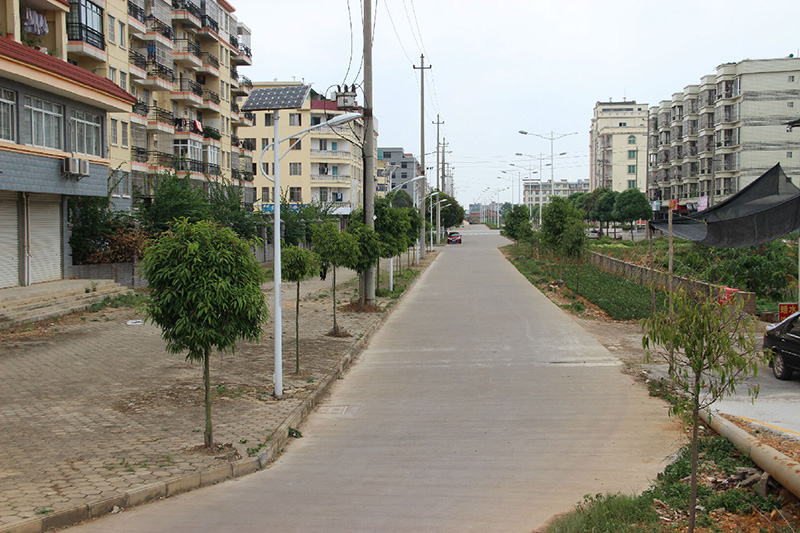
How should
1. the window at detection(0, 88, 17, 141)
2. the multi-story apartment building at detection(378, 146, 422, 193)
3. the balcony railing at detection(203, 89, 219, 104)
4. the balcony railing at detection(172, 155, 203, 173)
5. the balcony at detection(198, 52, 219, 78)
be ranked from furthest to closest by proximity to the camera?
the multi-story apartment building at detection(378, 146, 422, 193) → the balcony railing at detection(203, 89, 219, 104) → the balcony at detection(198, 52, 219, 78) → the balcony railing at detection(172, 155, 203, 173) → the window at detection(0, 88, 17, 141)

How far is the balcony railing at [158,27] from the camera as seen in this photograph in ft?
129

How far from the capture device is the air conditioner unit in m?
22.4

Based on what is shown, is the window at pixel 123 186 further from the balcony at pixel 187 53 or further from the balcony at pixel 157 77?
the balcony at pixel 187 53

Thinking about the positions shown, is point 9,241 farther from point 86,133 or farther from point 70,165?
point 86,133

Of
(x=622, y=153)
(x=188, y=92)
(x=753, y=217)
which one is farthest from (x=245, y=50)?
(x=622, y=153)

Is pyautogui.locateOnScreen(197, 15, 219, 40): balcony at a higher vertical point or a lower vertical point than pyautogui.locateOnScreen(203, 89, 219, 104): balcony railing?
higher

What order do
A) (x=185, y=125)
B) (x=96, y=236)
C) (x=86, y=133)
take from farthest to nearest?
(x=185, y=125) → (x=96, y=236) → (x=86, y=133)

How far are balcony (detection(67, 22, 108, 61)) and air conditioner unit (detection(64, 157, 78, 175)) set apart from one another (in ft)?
36.0

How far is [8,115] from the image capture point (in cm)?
2025

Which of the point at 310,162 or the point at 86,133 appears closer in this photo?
the point at 86,133

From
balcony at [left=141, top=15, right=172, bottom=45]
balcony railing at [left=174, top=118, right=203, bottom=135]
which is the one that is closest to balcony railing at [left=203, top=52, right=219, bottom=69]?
balcony at [left=141, top=15, right=172, bottom=45]

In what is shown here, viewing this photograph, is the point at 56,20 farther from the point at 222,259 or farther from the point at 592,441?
the point at 592,441

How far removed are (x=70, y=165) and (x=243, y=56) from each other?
33.0 m

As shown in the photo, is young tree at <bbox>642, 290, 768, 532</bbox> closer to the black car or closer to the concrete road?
the concrete road
